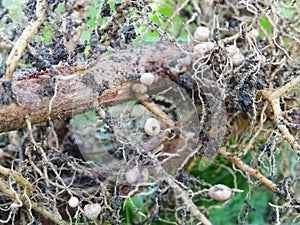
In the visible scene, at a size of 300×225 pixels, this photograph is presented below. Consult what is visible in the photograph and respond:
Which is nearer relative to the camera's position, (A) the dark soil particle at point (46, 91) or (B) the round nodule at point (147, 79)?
(A) the dark soil particle at point (46, 91)

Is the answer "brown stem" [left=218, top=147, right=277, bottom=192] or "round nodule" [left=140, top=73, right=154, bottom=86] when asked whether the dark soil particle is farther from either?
"brown stem" [left=218, top=147, right=277, bottom=192]

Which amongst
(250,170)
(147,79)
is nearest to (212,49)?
(147,79)

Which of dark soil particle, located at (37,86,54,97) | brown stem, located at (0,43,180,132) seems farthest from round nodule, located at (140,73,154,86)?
dark soil particle, located at (37,86,54,97)

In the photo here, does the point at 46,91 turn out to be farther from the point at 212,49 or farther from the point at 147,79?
the point at 212,49

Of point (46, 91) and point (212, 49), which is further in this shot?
point (212, 49)

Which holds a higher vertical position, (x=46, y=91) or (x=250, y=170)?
(x=46, y=91)

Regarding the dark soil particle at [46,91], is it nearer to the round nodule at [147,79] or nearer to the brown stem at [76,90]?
the brown stem at [76,90]

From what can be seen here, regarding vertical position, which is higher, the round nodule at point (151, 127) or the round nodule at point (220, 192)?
the round nodule at point (151, 127)

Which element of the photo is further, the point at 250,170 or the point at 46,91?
the point at 250,170

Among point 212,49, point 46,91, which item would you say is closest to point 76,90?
point 46,91

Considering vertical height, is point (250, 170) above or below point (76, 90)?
below

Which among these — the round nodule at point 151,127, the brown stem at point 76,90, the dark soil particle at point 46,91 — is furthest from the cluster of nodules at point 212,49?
the dark soil particle at point 46,91

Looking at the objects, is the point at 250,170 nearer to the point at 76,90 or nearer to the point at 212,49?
the point at 212,49
